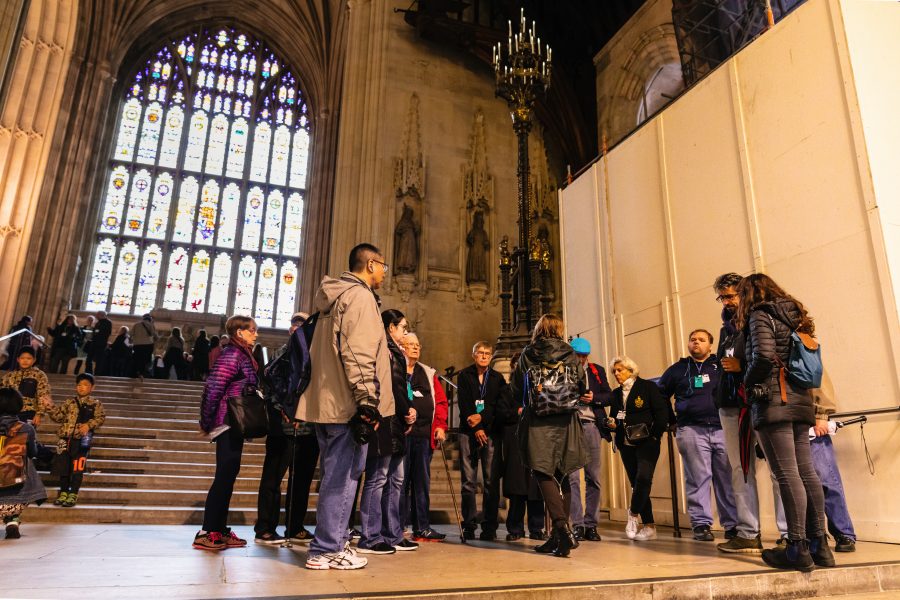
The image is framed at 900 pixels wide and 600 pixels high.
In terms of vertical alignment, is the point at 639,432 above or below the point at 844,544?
above

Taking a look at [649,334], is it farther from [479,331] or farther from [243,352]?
[479,331]

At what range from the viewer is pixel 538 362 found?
3451 millimetres

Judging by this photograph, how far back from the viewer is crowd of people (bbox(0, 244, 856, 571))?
2785 mm

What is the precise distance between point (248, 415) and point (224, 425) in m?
0.15

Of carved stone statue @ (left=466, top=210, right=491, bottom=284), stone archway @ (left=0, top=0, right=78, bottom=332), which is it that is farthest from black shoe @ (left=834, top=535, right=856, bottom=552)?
stone archway @ (left=0, top=0, right=78, bottom=332)

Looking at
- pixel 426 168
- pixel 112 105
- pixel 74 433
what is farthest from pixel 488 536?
pixel 112 105

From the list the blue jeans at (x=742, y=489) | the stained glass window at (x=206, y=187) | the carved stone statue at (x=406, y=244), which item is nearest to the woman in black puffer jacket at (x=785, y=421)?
the blue jeans at (x=742, y=489)

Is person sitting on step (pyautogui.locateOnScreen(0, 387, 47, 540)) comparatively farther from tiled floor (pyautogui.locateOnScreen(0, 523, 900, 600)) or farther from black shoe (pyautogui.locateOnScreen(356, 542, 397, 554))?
black shoe (pyautogui.locateOnScreen(356, 542, 397, 554))

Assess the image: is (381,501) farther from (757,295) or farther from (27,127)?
(27,127)

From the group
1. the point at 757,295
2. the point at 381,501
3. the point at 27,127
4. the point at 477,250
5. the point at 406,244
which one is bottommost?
the point at 381,501

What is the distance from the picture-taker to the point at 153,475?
5.82m

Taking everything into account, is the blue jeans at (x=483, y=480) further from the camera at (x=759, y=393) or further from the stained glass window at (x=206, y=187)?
the stained glass window at (x=206, y=187)

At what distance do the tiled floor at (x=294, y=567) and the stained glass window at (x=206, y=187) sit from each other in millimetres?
15496

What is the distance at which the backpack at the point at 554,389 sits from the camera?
336cm
